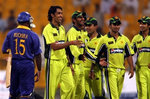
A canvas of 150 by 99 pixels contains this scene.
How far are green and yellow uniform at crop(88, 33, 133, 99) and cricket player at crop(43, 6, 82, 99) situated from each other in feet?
4.31

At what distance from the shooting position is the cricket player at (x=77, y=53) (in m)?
10.1

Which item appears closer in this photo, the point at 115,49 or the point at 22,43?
the point at 22,43

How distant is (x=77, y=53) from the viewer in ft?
33.0

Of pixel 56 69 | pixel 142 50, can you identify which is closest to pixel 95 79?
pixel 142 50

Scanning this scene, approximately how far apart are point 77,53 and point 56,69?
956 mm

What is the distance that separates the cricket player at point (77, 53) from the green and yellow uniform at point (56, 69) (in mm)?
579

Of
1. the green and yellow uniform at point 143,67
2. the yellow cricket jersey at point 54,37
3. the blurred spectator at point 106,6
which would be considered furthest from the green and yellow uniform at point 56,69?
the blurred spectator at point 106,6

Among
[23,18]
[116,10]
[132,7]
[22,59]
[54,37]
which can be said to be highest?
[132,7]

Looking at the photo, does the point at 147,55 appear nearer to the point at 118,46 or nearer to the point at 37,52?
the point at 118,46

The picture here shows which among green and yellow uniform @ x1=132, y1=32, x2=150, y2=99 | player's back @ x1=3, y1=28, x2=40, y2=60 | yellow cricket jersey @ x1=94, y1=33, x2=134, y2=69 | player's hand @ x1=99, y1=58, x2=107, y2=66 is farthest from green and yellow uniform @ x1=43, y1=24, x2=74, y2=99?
green and yellow uniform @ x1=132, y1=32, x2=150, y2=99

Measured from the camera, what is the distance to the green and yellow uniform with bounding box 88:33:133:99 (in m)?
10.5

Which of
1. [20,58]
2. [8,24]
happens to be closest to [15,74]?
[20,58]

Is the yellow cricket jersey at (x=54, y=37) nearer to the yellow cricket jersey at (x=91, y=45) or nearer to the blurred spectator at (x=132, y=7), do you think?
the yellow cricket jersey at (x=91, y=45)

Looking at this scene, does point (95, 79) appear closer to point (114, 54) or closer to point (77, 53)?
point (114, 54)
